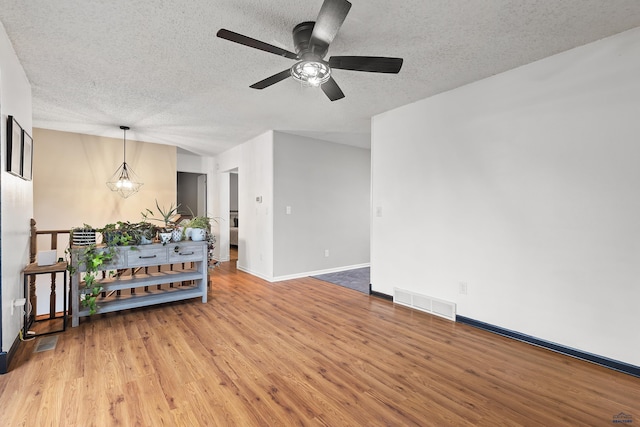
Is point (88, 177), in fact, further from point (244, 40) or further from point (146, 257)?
point (244, 40)

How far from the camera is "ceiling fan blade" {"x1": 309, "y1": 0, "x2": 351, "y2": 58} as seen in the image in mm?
1583

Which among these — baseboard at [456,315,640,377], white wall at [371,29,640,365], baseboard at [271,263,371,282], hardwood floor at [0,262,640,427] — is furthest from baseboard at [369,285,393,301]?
baseboard at [271,263,371,282]

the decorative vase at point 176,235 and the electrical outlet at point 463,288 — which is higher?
the decorative vase at point 176,235

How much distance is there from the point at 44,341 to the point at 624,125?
5.05m

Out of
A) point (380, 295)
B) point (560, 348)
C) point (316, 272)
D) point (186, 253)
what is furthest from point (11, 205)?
point (560, 348)

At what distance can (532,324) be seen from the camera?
8.80 feet

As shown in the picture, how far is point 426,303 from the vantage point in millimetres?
3498

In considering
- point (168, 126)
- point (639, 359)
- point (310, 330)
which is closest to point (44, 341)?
point (310, 330)

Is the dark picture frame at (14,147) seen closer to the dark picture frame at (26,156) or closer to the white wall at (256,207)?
the dark picture frame at (26,156)

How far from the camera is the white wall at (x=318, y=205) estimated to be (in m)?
5.05

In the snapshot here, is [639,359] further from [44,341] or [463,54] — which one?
[44,341]

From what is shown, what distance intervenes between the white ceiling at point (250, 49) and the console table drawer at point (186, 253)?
1.77m

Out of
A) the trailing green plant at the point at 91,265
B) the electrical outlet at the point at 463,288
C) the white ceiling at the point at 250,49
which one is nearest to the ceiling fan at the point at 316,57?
the white ceiling at the point at 250,49

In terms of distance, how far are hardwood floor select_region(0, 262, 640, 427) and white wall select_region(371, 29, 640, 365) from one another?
15.1 inches
